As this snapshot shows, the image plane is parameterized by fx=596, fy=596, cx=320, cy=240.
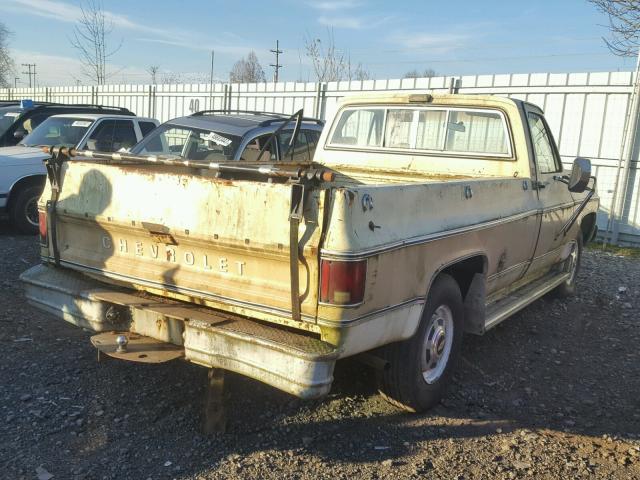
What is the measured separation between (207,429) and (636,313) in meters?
4.87

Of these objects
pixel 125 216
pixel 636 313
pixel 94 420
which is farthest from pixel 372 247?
pixel 636 313

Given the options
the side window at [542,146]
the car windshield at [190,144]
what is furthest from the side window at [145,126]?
the side window at [542,146]

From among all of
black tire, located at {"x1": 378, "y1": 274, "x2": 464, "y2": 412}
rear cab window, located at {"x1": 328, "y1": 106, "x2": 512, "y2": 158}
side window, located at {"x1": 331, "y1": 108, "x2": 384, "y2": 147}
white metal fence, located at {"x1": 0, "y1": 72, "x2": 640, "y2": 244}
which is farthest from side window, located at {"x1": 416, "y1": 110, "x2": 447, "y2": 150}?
white metal fence, located at {"x1": 0, "y1": 72, "x2": 640, "y2": 244}

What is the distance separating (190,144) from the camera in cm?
729

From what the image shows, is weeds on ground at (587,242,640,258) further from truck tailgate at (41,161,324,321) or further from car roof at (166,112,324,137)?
truck tailgate at (41,161,324,321)

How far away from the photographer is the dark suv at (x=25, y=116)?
395 inches

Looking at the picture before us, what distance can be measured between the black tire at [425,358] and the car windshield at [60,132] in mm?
7146

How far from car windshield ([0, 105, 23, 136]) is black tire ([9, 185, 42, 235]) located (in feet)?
10.3

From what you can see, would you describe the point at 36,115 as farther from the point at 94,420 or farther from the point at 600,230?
the point at 600,230

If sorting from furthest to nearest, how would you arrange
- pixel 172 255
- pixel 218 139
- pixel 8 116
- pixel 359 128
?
pixel 8 116 → pixel 218 139 → pixel 359 128 → pixel 172 255

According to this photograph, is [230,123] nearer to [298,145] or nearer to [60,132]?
[298,145]

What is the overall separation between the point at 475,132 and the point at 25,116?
8.50 m

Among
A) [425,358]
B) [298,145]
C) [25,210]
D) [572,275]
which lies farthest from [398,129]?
[25,210]

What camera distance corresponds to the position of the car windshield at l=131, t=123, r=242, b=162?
7.04 metres
